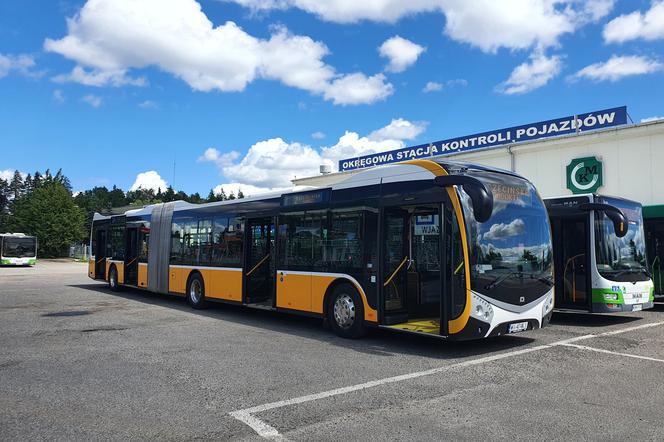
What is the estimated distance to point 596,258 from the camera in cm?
1157

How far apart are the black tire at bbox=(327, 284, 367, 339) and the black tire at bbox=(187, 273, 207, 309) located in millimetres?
5404

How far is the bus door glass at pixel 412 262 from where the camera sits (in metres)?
9.02

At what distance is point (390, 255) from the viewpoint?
9.02 m

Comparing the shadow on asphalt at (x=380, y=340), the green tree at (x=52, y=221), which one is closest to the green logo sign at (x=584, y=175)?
the shadow on asphalt at (x=380, y=340)

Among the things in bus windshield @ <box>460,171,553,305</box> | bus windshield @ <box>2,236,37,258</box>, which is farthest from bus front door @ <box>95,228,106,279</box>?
bus windshield @ <box>2,236,37,258</box>

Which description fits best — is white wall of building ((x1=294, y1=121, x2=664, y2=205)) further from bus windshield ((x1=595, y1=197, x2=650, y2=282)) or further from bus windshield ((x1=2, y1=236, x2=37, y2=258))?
bus windshield ((x1=2, y1=236, x2=37, y2=258))

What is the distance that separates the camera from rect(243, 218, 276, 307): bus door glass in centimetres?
1230

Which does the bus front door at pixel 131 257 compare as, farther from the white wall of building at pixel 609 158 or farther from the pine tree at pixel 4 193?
the pine tree at pixel 4 193

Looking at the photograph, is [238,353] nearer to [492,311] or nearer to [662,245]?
[492,311]

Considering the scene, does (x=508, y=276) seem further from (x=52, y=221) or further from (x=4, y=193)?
(x=4, y=193)

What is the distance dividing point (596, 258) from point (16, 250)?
145 ft

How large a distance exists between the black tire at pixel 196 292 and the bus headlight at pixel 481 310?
27.8 ft

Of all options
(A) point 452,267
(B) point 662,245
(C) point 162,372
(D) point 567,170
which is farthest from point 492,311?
(D) point 567,170

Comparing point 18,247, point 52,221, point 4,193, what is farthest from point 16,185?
point 18,247
